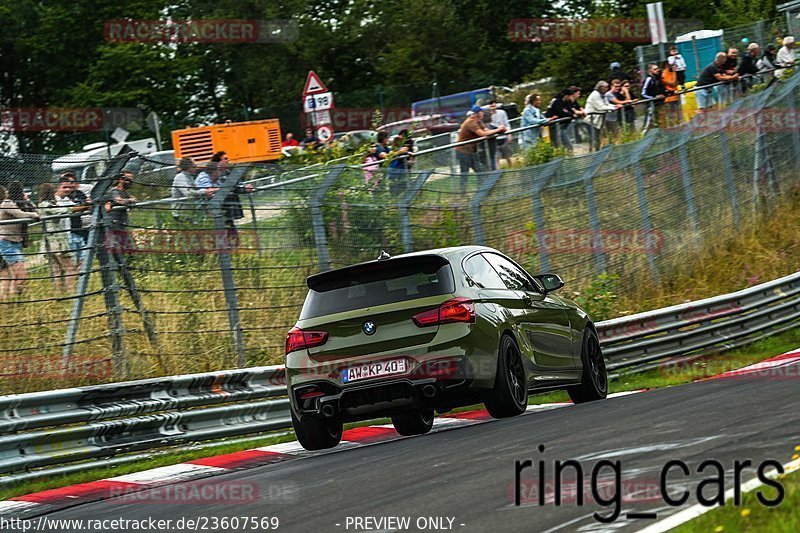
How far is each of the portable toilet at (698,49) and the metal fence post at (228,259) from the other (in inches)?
836

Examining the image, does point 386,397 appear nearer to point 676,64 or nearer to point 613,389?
point 613,389

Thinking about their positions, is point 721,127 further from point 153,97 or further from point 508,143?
point 153,97

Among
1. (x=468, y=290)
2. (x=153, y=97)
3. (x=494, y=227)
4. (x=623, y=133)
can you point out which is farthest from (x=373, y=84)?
(x=468, y=290)

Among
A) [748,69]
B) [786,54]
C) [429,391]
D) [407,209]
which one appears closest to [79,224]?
[429,391]

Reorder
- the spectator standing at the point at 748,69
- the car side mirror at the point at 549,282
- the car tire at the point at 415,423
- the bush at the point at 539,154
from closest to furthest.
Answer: the car tire at the point at 415,423
the car side mirror at the point at 549,282
the bush at the point at 539,154
the spectator standing at the point at 748,69

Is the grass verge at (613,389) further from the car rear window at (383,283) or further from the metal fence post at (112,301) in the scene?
the car rear window at (383,283)

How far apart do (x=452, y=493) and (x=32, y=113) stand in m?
60.6

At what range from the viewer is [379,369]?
34.8 feet

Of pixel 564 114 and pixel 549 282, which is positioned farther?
pixel 564 114

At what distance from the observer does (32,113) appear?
64938 millimetres

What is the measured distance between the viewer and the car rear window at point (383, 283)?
1084 centimetres

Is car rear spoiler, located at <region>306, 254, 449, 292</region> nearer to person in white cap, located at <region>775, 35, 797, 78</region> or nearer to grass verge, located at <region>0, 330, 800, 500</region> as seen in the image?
grass verge, located at <region>0, 330, 800, 500</region>

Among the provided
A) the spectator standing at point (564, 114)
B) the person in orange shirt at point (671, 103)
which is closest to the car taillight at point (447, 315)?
the spectator standing at point (564, 114)

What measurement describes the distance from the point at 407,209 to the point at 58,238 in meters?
5.36
